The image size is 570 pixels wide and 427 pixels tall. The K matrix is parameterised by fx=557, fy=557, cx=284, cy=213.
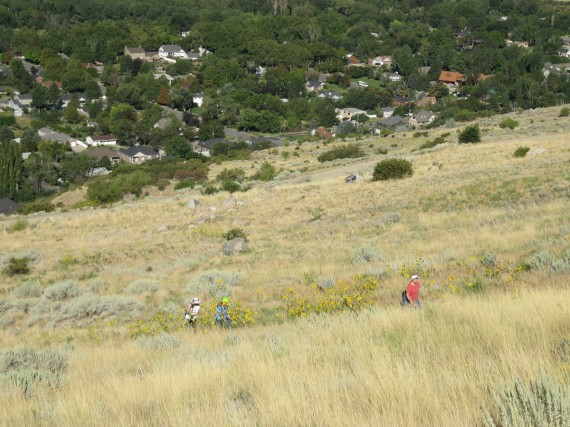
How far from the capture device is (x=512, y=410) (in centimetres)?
336

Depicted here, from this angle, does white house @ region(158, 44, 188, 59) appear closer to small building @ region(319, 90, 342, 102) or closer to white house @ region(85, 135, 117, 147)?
small building @ region(319, 90, 342, 102)

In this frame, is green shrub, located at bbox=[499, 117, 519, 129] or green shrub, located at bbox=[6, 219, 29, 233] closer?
green shrub, located at bbox=[6, 219, 29, 233]

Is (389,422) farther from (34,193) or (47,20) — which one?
(47,20)

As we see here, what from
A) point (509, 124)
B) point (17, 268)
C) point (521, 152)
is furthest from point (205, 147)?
point (17, 268)

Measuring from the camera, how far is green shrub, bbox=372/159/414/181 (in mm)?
30297

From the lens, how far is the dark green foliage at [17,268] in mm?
22438

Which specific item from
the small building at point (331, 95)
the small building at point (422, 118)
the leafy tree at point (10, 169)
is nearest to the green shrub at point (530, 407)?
the leafy tree at point (10, 169)

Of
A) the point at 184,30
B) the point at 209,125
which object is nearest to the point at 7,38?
the point at 184,30

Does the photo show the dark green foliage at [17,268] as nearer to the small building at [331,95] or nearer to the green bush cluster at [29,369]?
the green bush cluster at [29,369]

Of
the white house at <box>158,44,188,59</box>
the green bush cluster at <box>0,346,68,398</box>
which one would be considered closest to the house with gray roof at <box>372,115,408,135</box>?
the white house at <box>158,44,188,59</box>

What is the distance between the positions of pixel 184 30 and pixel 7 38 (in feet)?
190

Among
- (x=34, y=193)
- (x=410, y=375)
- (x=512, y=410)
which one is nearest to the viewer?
(x=512, y=410)

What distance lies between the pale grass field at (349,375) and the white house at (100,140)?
3624 inches

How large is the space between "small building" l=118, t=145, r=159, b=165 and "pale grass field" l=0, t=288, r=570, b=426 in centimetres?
8156
